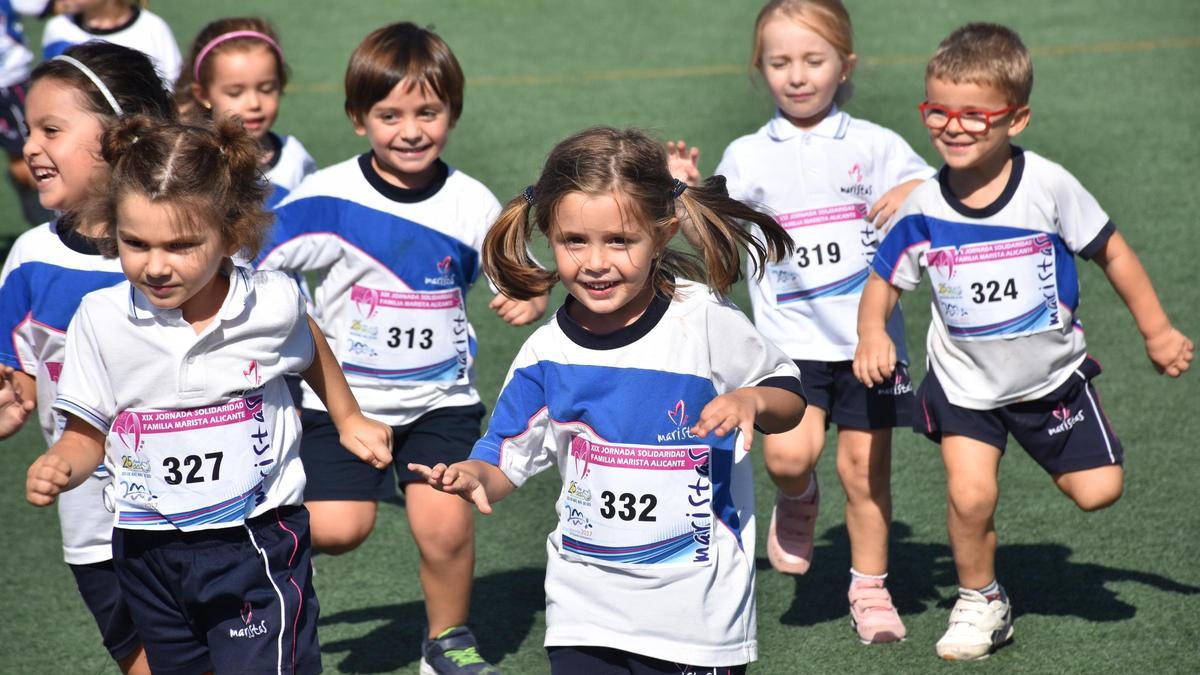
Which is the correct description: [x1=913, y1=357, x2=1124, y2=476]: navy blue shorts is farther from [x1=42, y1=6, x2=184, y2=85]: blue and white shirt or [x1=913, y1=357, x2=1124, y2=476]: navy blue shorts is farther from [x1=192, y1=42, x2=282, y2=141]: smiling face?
[x1=42, y1=6, x2=184, y2=85]: blue and white shirt

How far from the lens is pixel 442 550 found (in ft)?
14.0

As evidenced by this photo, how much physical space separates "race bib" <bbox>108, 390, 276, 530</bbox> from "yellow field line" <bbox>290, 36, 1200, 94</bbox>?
340 inches

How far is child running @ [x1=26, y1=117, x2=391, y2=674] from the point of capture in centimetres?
318

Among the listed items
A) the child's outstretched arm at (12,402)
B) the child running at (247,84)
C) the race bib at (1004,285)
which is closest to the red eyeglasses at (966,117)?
the race bib at (1004,285)

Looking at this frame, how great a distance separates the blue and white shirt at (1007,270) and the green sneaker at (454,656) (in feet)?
4.75

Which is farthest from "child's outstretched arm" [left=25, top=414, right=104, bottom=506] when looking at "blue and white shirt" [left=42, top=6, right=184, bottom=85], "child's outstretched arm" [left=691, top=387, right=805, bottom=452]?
"blue and white shirt" [left=42, top=6, right=184, bottom=85]

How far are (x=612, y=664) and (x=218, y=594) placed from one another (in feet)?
2.75

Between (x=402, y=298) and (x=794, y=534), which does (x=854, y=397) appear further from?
(x=402, y=298)

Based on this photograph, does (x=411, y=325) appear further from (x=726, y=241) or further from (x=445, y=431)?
(x=726, y=241)

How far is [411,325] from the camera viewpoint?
4.31 metres

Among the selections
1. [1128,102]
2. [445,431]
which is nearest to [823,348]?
[445,431]

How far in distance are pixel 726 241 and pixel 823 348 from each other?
1.47 metres

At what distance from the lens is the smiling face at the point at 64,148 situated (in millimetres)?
3566

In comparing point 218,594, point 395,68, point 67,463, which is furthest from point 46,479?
point 395,68
